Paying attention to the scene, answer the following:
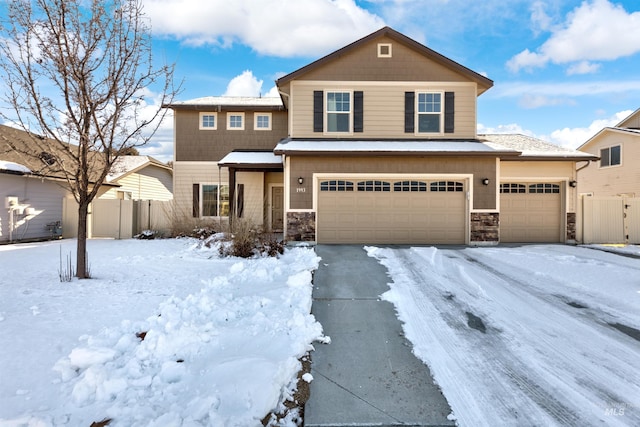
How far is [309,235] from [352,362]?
758 centimetres

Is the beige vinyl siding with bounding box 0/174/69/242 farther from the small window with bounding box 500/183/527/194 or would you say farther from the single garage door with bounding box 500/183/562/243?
the single garage door with bounding box 500/183/562/243

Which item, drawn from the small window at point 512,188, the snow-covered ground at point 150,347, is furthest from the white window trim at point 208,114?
the small window at point 512,188

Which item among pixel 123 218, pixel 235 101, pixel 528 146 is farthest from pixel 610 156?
pixel 123 218

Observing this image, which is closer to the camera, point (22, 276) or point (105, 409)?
point (105, 409)

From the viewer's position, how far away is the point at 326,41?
53.3ft

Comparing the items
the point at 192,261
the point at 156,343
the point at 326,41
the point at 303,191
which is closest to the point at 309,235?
the point at 303,191

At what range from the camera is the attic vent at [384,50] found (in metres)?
12.0

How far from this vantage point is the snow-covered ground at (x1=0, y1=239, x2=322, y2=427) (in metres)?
2.50

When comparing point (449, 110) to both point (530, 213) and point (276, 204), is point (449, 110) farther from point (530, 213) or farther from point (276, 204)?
point (276, 204)

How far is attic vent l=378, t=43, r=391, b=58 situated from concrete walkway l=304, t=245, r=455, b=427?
952 centimetres

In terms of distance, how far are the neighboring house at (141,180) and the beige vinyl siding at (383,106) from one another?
10.3 meters

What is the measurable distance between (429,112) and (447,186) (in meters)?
2.86

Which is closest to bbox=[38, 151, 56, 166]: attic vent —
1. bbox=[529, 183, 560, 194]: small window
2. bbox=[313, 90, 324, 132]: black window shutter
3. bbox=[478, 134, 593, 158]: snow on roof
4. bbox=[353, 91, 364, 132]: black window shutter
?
bbox=[313, 90, 324, 132]: black window shutter

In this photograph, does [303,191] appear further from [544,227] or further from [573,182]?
[573,182]
